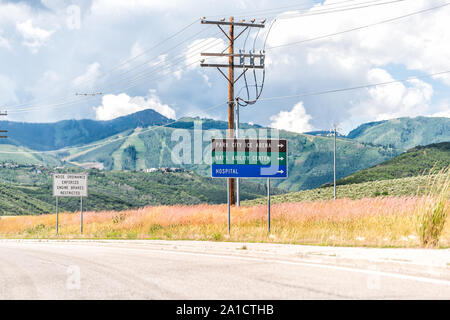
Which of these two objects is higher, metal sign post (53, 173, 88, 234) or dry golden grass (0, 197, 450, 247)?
Answer: metal sign post (53, 173, 88, 234)

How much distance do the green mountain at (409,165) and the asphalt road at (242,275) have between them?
10243cm

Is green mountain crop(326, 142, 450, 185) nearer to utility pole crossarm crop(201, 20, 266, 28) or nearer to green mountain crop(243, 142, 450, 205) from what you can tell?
green mountain crop(243, 142, 450, 205)

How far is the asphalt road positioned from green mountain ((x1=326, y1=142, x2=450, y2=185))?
10243cm

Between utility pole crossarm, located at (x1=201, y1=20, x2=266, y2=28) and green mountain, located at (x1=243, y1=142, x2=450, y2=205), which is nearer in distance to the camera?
utility pole crossarm, located at (x1=201, y1=20, x2=266, y2=28)

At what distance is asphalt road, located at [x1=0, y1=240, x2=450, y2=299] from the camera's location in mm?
8773

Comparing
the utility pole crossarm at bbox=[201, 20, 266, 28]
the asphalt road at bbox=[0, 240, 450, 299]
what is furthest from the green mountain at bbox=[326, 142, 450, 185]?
the asphalt road at bbox=[0, 240, 450, 299]

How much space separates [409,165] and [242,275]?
127102 millimetres

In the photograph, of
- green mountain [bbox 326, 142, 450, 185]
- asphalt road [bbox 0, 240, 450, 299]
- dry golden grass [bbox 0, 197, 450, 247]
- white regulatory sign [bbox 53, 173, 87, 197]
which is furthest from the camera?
green mountain [bbox 326, 142, 450, 185]

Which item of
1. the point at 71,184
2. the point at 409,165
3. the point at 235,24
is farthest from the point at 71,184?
the point at 409,165

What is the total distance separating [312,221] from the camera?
886 inches

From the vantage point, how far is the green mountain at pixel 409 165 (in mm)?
121062

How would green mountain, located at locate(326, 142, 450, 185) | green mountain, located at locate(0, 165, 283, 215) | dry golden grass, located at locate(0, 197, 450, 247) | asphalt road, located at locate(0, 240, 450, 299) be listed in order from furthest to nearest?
green mountain, located at locate(0, 165, 283, 215) < green mountain, located at locate(326, 142, 450, 185) < dry golden grass, located at locate(0, 197, 450, 247) < asphalt road, located at locate(0, 240, 450, 299)

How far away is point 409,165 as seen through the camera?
13075cm

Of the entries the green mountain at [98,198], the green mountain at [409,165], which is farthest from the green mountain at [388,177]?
the green mountain at [98,198]
